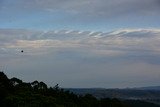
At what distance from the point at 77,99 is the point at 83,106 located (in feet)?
30.1

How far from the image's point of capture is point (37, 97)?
249 ft

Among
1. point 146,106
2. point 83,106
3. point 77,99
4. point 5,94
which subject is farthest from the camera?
point 146,106

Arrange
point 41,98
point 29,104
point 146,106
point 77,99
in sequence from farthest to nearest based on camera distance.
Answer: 1. point 146,106
2. point 77,99
3. point 41,98
4. point 29,104

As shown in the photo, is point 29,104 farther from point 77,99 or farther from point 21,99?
point 77,99

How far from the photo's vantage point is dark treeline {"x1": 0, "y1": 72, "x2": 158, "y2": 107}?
7106cm

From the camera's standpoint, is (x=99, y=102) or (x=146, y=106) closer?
(x=99, y=102)

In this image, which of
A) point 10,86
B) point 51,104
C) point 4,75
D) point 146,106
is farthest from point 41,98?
point 146,106

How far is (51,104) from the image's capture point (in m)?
71.0

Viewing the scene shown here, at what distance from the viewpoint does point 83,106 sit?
287 feet

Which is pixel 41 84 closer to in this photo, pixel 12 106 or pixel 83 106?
pixel 83 106

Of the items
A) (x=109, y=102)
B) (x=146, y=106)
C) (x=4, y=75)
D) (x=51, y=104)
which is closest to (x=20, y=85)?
(x=4, y=75)

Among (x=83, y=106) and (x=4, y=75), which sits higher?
(x=4, y=75)

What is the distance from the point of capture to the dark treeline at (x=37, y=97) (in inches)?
2798

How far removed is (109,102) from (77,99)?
31.1 ft
